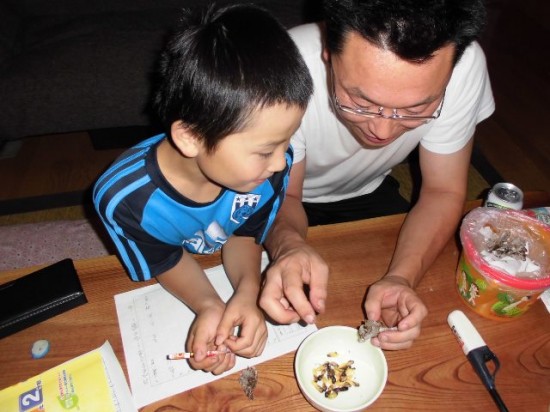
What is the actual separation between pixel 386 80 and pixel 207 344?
62 cm

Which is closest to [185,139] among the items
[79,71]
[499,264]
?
→ [499,264]

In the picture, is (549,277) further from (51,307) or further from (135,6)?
(135,6)

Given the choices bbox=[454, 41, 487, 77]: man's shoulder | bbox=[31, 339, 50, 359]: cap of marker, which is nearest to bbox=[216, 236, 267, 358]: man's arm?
bbox=[31, 339, 50, 359]: cap of marker

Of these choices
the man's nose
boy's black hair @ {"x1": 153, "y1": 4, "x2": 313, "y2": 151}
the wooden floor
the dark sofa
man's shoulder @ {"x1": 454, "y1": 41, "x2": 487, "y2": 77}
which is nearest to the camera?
boy's black hair @ {"x1": 153, "y1": 4, "x2": 313, "y2": 151}

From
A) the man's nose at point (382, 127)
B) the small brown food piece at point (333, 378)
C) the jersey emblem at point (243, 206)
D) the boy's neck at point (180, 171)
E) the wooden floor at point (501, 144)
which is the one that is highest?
the man's nose at point (382, 127)

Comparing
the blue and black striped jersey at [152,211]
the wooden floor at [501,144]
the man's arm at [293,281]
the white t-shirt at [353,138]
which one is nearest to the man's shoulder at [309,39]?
the white t-shirt at [353,138]

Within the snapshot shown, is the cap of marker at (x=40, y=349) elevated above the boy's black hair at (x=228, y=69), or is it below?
below

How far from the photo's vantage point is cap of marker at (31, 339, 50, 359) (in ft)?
2.77

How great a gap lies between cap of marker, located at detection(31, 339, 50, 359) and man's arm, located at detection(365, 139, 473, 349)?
636 millimetres

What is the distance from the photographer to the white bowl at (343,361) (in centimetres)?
80

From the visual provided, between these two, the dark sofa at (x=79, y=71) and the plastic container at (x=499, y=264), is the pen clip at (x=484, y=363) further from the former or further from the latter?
the dark sofa at (x=79, y=71)

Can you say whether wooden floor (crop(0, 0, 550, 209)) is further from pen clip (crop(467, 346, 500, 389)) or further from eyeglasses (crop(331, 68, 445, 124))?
pen clip (crop(467, 346, 500, 389))

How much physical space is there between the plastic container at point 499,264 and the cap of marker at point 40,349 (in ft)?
2.85

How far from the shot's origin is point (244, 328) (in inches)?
33.5
